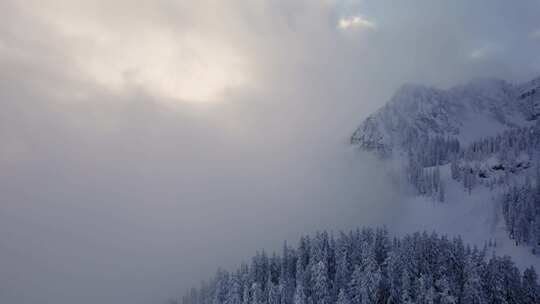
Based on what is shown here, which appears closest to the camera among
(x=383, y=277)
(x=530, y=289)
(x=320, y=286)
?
(x=383, y=277)

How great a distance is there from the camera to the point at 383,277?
117 meters

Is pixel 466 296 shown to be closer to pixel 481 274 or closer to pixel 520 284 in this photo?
pixel 481 274

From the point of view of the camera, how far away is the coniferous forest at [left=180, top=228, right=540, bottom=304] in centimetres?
10931

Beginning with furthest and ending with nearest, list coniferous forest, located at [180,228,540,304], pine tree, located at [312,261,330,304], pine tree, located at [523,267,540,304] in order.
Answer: pine tree, located at [312,261,330,304] < pine tree, located at [523,267,540,304] < coniferous forest, located at [180,228,540,304]

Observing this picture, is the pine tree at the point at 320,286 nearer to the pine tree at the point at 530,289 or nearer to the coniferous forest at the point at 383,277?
the coniferous forest at the point at 383,277

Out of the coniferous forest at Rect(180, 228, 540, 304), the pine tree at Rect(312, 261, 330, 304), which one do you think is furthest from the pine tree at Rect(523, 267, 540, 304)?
the pine tree at Rect(312, 261, 330, 304)

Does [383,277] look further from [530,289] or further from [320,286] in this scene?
[530,289]

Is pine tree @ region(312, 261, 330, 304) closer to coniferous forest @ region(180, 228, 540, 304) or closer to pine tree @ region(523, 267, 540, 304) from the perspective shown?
coniferous forest @ region(180, 228, 540, 304)

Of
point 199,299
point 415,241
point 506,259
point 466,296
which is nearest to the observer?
point 466,296

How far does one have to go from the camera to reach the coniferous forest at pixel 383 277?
10931cm

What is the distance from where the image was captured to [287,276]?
14438 cm

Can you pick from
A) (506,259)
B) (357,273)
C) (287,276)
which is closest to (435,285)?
(357,273)

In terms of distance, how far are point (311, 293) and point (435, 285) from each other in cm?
3480

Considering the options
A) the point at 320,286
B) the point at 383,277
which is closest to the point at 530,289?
the point at 383,277
